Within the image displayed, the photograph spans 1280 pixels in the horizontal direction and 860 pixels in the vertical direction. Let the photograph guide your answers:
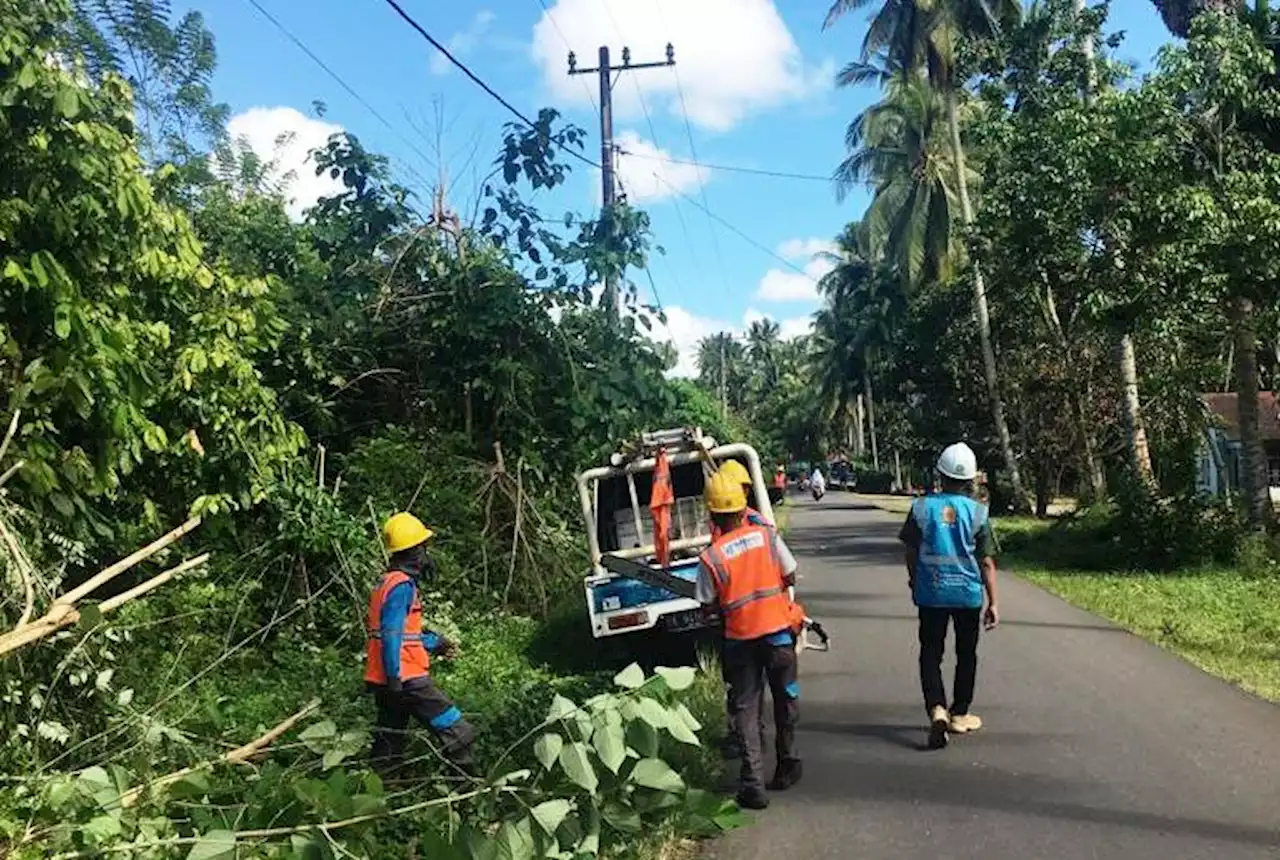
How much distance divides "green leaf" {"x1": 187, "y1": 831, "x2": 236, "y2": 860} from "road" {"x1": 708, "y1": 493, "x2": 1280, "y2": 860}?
2.31m

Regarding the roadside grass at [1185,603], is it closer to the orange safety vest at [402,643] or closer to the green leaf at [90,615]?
the orange safety vest at [402,643]

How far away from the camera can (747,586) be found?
6.25 metres

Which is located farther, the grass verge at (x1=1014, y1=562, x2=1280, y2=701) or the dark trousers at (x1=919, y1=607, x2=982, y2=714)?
the grass verge at (x1=1014, y1=562, x2=1280, y2=701)

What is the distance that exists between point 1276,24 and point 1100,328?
14.9 feet

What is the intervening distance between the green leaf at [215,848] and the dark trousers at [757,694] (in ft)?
9.26

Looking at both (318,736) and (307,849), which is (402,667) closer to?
(318,736)

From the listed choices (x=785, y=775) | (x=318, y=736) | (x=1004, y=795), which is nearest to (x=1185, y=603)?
(x=1004, y=795)

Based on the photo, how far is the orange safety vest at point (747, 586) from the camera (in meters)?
6.25

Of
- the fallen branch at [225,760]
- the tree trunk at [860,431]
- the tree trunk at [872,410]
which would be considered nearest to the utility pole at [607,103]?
the fallen branch at [225,760]

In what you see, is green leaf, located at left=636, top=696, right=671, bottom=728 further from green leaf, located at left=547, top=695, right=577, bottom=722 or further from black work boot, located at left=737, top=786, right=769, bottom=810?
black work boot, located at left=737, top=786, right=769, bottom=810

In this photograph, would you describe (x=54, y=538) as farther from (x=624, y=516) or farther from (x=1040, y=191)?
(x=1040, y=191)

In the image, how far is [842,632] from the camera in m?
12.2

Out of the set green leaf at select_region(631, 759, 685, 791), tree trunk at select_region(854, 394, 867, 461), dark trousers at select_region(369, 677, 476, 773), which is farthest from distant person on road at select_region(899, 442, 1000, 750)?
tree trunk at select_region(854, 394, 867, 461)

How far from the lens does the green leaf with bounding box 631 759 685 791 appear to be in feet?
14.6
